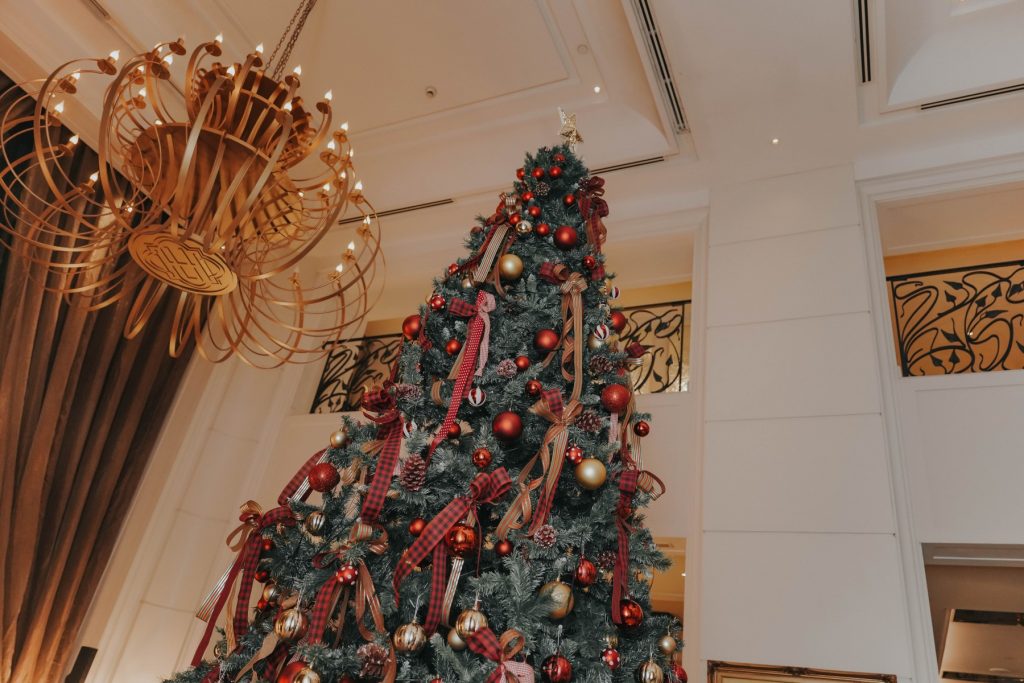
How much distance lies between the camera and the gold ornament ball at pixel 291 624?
161cm

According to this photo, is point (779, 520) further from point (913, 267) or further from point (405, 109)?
point (405, 109)

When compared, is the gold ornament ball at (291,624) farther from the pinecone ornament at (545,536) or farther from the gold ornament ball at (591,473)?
the gold ornament ball at (591,473)

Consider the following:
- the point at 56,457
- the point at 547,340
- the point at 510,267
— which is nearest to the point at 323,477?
the point at 547,340

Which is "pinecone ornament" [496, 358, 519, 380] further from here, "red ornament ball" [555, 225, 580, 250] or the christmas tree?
"red ornament ball" [555, 225, 580, 250]

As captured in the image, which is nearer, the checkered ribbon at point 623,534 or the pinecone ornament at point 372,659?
the pinecone ornament at point 372,659

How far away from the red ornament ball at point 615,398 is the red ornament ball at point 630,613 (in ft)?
1.83

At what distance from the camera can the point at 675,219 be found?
468 centimetres

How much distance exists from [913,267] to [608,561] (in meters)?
4.35

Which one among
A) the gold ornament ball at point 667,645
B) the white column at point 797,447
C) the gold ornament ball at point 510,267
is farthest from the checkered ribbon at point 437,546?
the white column at point 797,447

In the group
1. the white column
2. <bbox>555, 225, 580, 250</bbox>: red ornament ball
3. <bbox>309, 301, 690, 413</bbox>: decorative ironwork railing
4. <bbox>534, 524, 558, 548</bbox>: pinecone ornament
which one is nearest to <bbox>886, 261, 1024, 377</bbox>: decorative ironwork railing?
the white column

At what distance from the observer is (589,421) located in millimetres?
1948

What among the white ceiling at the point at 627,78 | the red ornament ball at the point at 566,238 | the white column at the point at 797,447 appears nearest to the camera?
the red ornament ball at the point at 566,238

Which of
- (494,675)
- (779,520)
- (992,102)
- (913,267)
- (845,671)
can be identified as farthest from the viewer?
(913,267)

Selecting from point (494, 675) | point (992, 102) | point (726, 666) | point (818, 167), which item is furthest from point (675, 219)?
point (494, 675)
